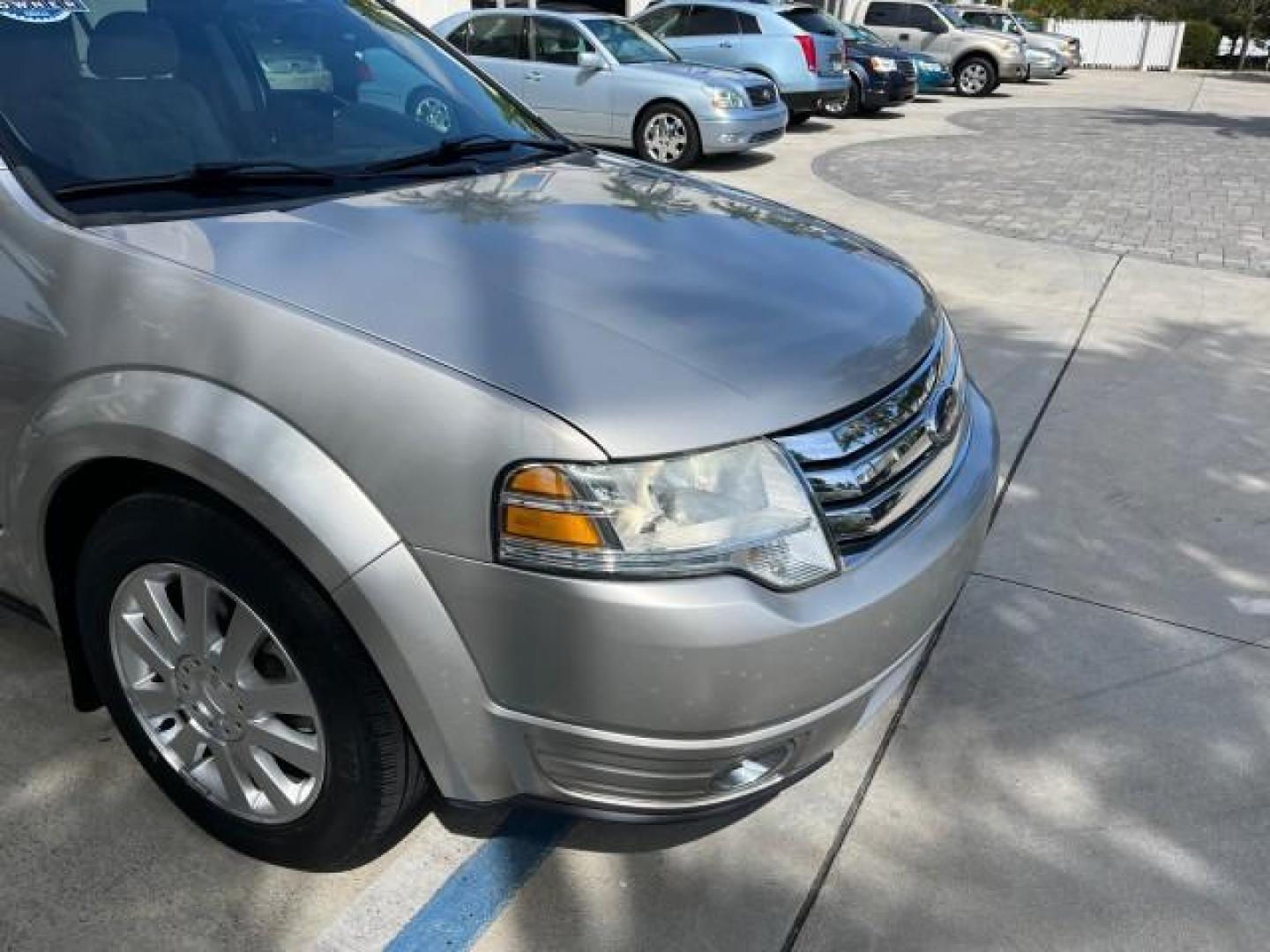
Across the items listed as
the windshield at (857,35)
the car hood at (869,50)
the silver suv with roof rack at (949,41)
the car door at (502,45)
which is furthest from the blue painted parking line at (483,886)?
the silver suv with roof rack at (949,41)

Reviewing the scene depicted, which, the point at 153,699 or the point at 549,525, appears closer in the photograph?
the point at 549,525

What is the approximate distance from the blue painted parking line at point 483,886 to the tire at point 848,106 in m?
13.5

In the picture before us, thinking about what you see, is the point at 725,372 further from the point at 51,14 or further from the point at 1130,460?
the point at 1130,460

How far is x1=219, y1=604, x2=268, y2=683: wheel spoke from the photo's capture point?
1918 millimetres

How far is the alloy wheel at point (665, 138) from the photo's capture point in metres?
10.8

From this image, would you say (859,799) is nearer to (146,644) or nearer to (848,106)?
(146,644)

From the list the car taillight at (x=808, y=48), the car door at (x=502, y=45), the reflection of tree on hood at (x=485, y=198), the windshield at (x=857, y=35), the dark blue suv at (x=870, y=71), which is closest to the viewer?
the reflection of tree on hood at (x=485, y=198)

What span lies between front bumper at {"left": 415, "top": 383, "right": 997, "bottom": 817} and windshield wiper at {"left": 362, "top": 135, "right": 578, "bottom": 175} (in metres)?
1.30

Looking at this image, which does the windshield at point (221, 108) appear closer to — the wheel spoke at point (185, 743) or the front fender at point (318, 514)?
the front fender at point (318, 514)

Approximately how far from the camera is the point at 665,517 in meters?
1.71

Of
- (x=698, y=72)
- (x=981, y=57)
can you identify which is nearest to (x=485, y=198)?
(x=698, y=72)

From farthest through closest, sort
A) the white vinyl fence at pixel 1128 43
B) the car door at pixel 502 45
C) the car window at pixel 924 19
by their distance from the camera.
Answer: the white vinyl fence at pixel 1128 43, the car window at pixel 924 19, the car door at pixel 502 45

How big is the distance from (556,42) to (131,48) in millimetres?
9145

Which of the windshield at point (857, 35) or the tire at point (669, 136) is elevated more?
the windshield at point (857, 35)
